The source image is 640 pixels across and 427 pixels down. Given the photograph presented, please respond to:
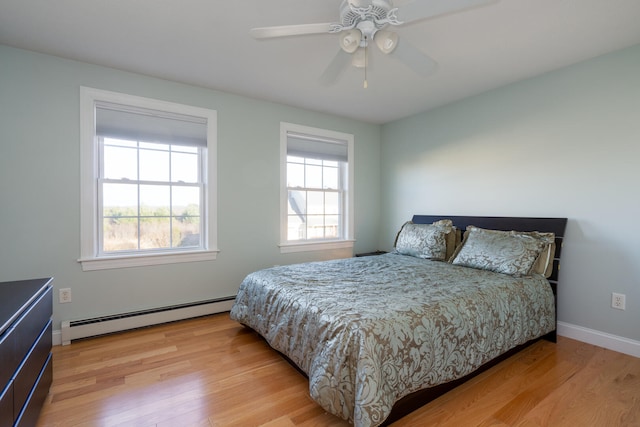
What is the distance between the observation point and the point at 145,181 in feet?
9.59

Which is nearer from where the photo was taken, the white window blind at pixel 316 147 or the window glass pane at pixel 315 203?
the white window blind at pixel 316 147

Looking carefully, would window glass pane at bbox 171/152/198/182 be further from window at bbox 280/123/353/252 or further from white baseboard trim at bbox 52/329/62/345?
white baseboard trim at bbox 52/329/62/345

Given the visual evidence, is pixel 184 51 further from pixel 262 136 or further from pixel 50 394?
pixel 50 394

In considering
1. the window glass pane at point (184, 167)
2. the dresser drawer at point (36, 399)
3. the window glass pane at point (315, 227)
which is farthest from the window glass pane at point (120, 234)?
the window glass pane at point (315, 227)

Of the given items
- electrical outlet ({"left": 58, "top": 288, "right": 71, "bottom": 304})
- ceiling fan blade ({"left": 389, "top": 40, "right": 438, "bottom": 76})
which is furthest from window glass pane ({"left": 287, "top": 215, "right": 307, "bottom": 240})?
ceiling fan blade ({"left": 389, "top": 40, "right": 438, "bottom": 76})

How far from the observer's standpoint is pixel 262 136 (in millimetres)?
3484

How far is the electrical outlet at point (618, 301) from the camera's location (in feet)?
7.73

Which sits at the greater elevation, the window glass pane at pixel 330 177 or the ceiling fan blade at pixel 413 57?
the ceiling fan blade at pixel 413 57

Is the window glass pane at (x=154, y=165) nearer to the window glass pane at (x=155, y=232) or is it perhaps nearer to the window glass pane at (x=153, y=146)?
the window glass pane at (x=153, y=146)

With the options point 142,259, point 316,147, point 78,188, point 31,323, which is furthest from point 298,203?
point 31,323

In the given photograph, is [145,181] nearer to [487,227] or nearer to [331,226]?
[331,226]

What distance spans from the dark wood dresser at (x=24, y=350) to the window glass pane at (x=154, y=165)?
56.4 inches

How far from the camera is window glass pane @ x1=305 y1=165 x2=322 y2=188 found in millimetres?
3963

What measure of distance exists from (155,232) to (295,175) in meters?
1.75
